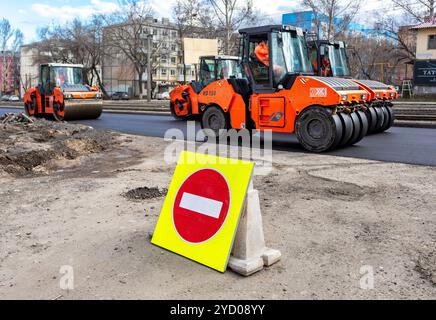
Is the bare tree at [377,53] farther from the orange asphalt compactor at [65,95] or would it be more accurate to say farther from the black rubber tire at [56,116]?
the black rubber tire at [56,116]

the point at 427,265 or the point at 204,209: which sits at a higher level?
the point at 204,209

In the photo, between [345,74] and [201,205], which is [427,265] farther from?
[345,74]

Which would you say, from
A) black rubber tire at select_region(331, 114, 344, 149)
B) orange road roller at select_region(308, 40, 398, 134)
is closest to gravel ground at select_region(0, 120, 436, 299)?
black rubber tire at select_region(331, 114, 344, 149)

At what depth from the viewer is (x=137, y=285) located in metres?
3.49

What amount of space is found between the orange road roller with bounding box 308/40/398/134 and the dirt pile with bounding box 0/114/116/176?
6265 mm

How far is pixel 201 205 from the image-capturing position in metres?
3.94

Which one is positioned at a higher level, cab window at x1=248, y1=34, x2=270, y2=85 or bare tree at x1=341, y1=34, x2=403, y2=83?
bare tree at x1=341, y1=34, x2=403, y2=83

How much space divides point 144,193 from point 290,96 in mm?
5416

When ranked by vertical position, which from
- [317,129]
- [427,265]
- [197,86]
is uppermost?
[197,86]

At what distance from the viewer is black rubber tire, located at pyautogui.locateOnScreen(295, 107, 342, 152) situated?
9781 mm

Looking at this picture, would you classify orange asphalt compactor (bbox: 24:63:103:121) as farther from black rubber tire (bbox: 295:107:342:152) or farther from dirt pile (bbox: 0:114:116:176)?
black rubber tire (bbox: 295:107:342:152)

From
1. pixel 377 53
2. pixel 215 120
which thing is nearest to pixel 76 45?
pixel 377 53

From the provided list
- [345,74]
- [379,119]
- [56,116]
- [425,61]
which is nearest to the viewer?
[379,119]

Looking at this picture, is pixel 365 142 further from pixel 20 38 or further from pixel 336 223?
pixel 20 38
